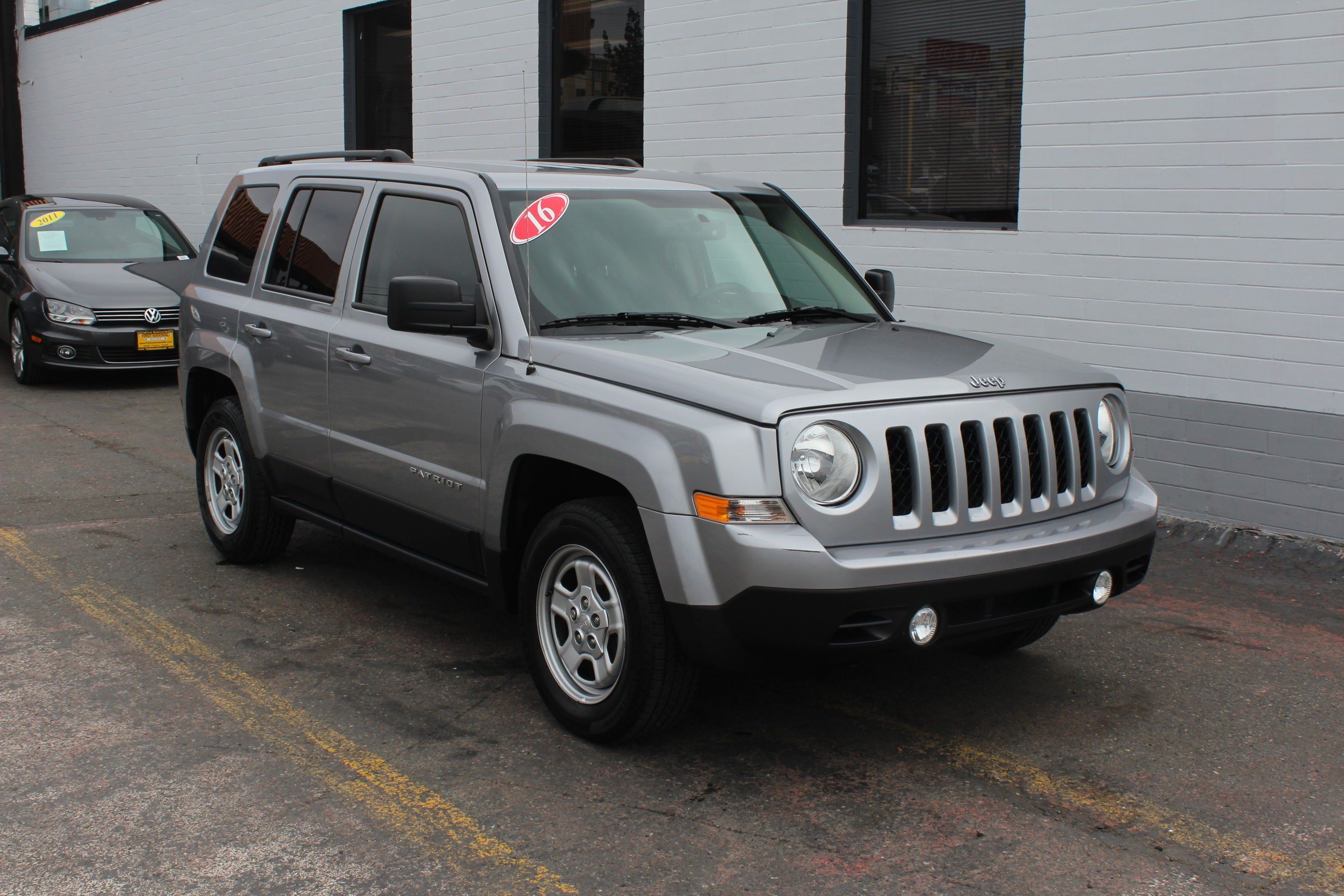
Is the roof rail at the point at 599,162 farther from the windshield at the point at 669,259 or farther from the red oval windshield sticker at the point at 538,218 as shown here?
the red oval windshield sticker at the point at 538,218

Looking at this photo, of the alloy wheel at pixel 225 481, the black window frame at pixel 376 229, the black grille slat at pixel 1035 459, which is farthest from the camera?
the alloy wheel at pixel 225 481

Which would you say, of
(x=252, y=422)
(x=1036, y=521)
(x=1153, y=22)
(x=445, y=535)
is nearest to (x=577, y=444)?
(x=445, y=535)

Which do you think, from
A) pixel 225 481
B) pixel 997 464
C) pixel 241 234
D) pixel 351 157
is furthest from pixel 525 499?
pixel 241 234

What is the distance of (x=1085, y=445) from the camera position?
4.38 metres

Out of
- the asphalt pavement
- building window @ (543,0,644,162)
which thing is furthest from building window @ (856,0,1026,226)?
the asphalt pavement

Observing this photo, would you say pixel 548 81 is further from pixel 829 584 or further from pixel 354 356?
pixel 829 584

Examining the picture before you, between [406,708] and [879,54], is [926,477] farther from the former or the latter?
[879,54]

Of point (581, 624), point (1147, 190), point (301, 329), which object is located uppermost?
point (1147, 190)

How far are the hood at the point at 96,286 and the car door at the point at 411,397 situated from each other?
26.7 feet

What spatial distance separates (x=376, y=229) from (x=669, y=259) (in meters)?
1.26

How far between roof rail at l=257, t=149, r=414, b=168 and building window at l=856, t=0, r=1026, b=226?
168 inches

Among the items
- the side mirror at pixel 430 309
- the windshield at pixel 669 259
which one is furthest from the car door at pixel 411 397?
the windshield at pixel 669 259

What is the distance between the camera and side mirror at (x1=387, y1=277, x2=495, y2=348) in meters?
4.46

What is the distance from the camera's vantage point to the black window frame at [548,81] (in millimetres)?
12383
